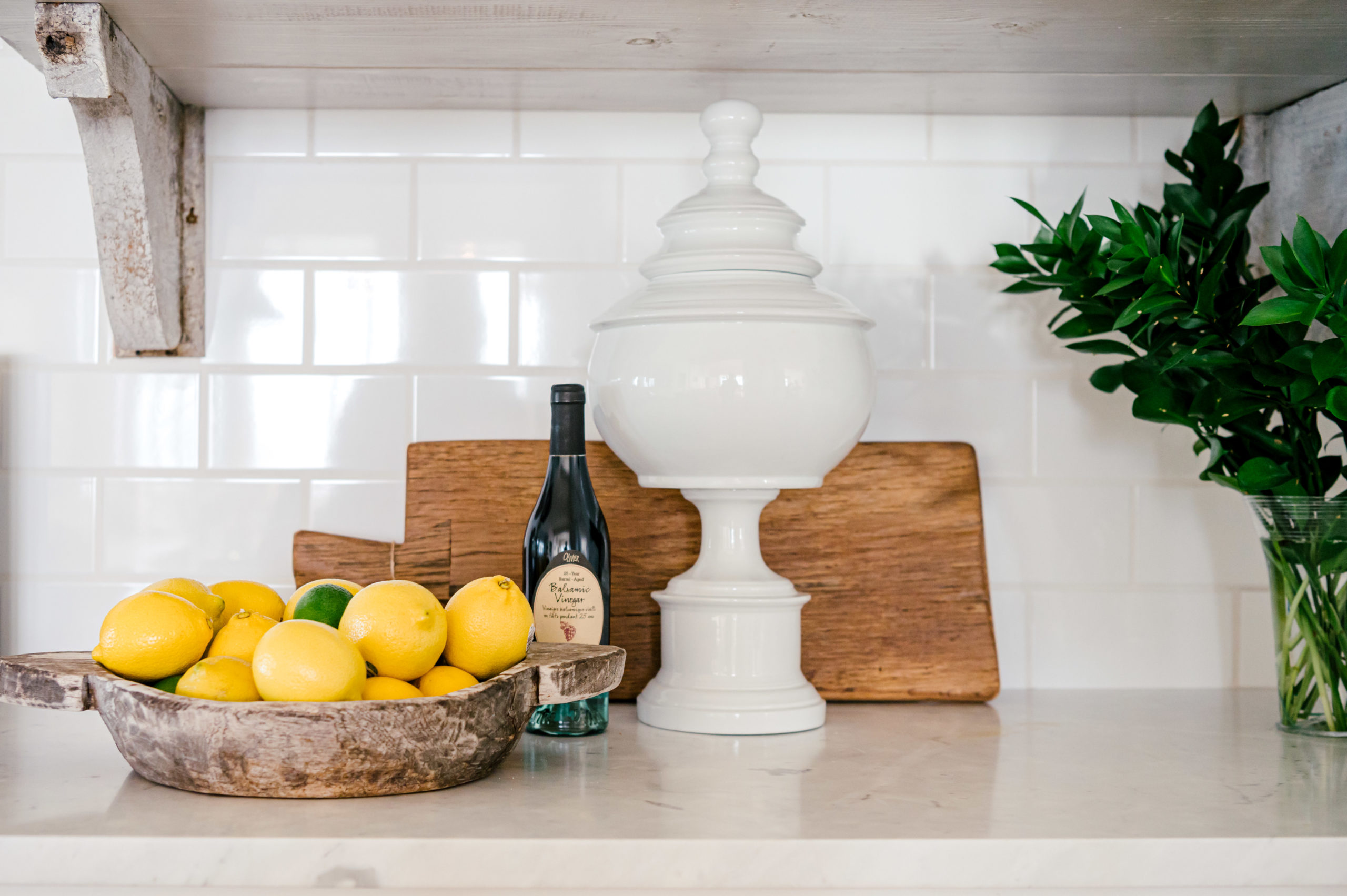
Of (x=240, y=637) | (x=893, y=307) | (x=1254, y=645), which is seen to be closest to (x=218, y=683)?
(x=240, y=637)

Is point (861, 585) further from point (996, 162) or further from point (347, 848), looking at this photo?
point (347, 848)

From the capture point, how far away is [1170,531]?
1101mm

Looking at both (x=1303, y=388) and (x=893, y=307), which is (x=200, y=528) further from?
(x=1303, y=388)

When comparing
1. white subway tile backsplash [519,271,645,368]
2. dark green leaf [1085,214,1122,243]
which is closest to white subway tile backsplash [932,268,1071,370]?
dark green leaf [1085,214,1122,243]

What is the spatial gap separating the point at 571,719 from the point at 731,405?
11.0 inches

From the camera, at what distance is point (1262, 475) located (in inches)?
34.0

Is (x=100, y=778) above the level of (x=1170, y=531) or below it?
below

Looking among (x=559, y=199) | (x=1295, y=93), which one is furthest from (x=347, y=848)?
(x=1295, y=93)

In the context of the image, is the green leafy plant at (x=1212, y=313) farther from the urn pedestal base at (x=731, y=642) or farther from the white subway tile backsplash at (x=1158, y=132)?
the urn pedestal base at (x=731, y=642)

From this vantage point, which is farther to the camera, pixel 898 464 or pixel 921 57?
pixel 898 464

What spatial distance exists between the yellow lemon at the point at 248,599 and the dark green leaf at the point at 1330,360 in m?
0.78

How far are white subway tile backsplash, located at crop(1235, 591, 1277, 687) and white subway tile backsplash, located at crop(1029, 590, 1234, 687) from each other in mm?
14

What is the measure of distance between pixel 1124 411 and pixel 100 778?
973 mm

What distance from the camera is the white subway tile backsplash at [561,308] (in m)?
1.09
